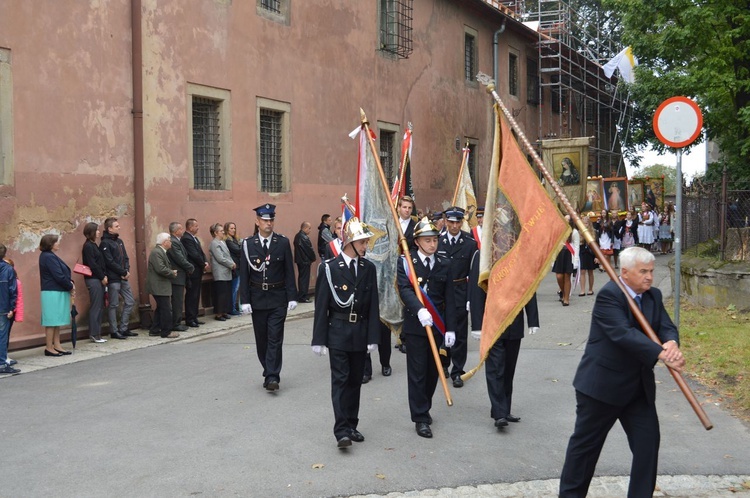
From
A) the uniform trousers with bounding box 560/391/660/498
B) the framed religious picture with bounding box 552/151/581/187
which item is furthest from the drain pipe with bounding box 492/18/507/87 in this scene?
the uniform trousers with bounding box 560/391/660/498

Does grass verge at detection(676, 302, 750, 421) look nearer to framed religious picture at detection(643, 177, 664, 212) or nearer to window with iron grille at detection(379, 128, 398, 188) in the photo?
window with iron grille at detection(379, 128, 398, 188)

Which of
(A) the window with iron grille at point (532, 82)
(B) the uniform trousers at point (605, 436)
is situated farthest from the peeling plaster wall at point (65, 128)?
(A) the window with iron grille at point (532, 82)

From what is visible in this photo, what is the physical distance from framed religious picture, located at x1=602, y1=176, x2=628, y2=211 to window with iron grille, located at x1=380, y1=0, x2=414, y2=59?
12501 millimetres

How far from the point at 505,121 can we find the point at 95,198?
8035mm

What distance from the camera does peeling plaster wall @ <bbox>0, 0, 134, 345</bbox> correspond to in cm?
1146

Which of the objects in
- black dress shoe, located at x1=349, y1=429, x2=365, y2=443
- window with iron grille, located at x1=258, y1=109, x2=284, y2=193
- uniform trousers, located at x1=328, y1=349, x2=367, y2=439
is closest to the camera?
uniform trousers, located at x1=328, y1=349, x2=367, y2=439

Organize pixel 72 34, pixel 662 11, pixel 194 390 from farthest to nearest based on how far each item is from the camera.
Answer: pixel 662 11
pixel 72 34
pixel 194 390

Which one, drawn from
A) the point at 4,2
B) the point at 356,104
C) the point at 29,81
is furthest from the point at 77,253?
the point at 356,104

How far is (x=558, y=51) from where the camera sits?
32.9 m

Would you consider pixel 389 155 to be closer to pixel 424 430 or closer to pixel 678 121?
pixel 678 121

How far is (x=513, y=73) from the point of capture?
30.8m

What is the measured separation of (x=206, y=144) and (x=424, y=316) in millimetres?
9861

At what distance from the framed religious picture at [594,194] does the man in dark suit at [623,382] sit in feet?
84.8

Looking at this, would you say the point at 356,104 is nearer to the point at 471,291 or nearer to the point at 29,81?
the point at 29,81
